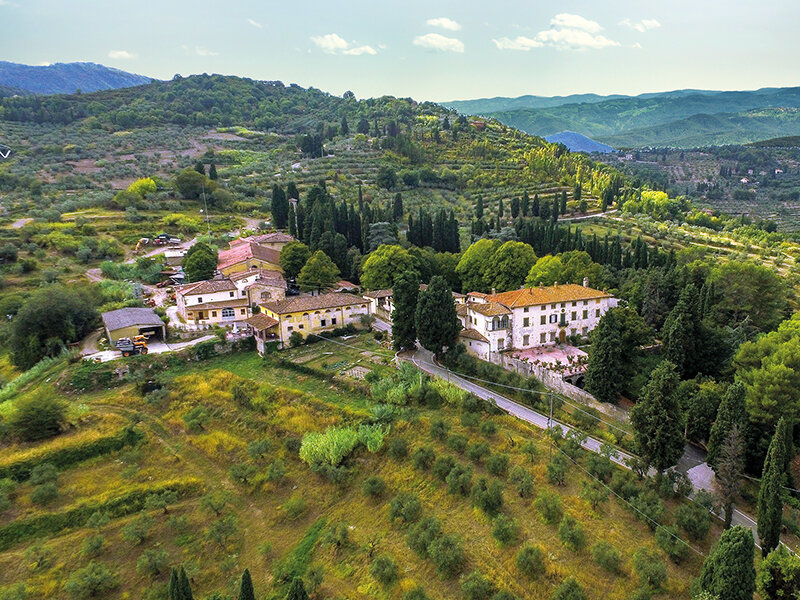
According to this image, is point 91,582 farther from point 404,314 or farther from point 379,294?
point 379,294

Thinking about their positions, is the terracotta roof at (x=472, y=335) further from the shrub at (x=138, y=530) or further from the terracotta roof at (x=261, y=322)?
the shrub at (x=138, y=530)

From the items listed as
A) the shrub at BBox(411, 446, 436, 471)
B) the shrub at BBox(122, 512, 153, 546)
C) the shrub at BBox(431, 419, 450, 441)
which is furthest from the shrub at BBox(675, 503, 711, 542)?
the shrub at BBox(122, 512, 153, 546)

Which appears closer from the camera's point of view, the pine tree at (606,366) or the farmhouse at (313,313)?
the pine tree at (606,366)

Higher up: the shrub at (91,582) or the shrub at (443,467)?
the shrub at (443,467)

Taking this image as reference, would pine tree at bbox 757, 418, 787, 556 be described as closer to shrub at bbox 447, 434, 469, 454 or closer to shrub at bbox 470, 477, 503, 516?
shrub at bbox 470, 477, 503, 516

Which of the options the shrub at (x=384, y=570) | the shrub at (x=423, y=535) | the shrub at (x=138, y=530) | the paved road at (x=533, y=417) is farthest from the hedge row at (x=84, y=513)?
the paved road at (x=533, y=417)

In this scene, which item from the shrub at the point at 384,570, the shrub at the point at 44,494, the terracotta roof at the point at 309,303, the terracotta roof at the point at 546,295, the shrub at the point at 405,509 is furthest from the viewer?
the terracotta roof at the point at 309,303

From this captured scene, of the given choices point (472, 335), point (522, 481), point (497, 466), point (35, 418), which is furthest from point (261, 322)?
point (522, 481)
